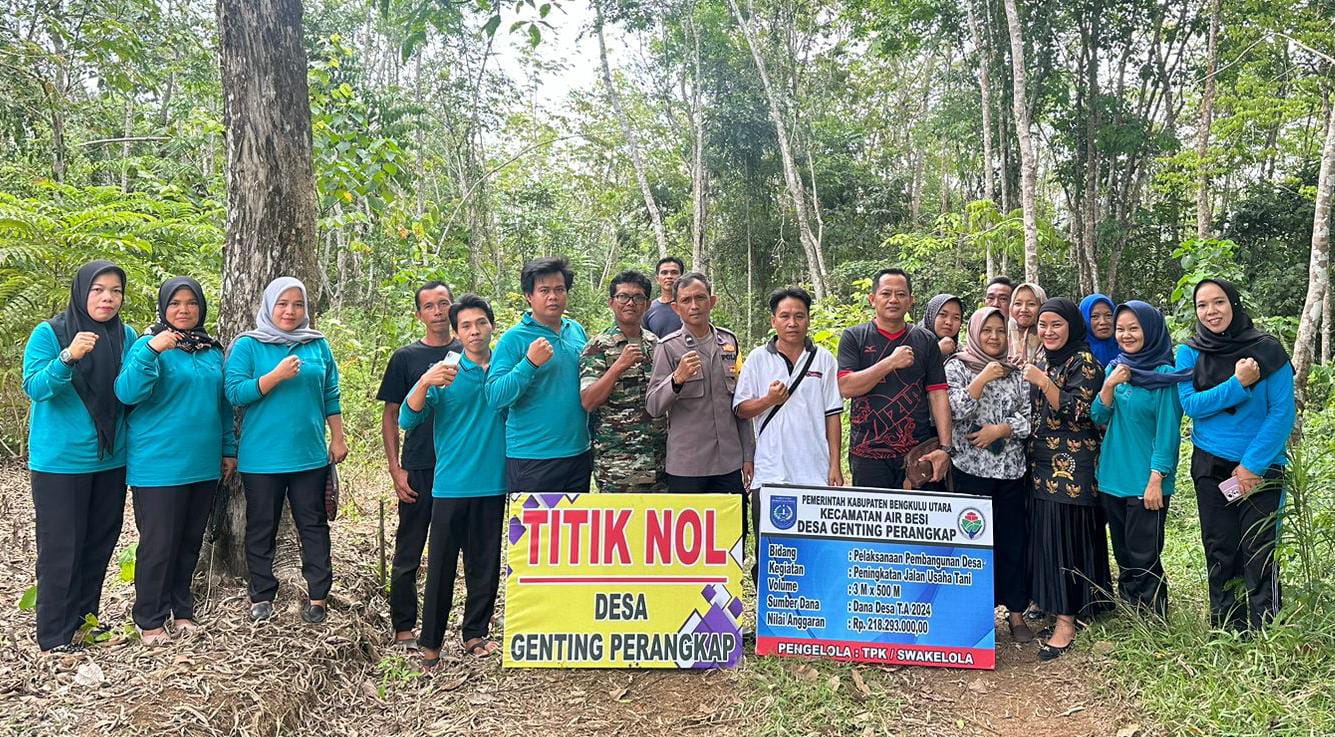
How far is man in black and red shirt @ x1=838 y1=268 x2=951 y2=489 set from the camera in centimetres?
402

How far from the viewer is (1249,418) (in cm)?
351

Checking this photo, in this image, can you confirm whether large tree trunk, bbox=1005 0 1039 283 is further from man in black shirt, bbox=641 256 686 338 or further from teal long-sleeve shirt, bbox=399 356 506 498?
teal long-sleeve shirt, bbox=399 356 506 498

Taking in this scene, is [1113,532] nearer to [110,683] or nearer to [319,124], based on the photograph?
[110,683]

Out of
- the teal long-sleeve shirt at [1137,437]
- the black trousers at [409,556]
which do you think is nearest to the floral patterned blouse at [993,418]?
the teal long-sleeve shirt at [1137,437]

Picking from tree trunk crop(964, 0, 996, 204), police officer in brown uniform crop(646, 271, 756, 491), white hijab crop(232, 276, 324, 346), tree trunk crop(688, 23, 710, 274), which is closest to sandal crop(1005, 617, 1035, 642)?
police officer in brown uniform crop(646, 271, 756, 491)

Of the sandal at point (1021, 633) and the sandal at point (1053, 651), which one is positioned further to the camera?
the sandal at point (1021, 633)

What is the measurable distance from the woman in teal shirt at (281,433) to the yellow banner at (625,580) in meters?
0.91

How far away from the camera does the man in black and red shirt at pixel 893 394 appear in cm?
402

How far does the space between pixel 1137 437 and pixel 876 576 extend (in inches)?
53.9

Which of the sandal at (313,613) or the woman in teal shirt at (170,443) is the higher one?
the woman in teal shirt at (170,443)

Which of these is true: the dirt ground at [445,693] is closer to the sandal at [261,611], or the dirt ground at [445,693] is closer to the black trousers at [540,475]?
the sandal at [261,611]

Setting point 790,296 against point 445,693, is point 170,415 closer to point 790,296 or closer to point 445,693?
point 445,693

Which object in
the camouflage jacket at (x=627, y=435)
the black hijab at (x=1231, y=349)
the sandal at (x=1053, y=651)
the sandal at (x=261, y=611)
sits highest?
the black hijab at (x=1231, y=349)

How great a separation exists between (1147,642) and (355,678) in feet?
11.7
